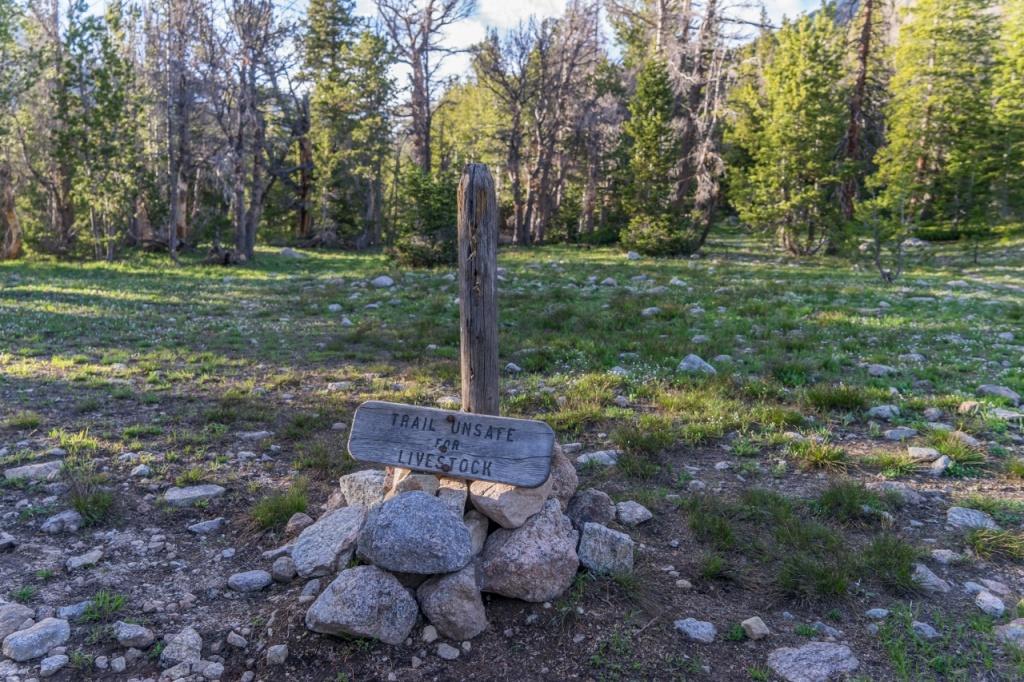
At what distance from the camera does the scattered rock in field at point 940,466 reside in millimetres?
5527

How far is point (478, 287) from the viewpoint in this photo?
178 inches

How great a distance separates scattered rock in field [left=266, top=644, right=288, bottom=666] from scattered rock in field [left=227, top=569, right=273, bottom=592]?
64 cm

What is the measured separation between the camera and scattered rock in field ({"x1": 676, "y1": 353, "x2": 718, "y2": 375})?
8229mm

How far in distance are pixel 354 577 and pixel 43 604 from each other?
176 centimetres

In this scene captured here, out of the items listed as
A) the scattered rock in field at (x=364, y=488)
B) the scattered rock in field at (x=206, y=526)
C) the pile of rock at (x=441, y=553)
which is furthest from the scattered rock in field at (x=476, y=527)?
the scattered rock in field at (x=206, y=526)

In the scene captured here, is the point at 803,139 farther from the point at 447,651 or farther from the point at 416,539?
the point at 447,651

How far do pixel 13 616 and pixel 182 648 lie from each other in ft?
3.21

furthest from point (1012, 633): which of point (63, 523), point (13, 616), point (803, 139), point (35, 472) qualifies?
point (803, 139)

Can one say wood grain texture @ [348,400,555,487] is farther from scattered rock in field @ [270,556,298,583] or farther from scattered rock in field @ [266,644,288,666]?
scattered rock in field @ [266,644,288,666]

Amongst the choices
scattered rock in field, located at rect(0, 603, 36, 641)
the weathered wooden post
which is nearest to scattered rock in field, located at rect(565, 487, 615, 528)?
the weathered wooden post

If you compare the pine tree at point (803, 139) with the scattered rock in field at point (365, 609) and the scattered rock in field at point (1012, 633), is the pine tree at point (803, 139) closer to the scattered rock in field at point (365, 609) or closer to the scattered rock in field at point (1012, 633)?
the scattered rock in field at point (1012, 633)

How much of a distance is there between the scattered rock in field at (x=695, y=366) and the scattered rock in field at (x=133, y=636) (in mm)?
6183

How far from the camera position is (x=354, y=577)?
3.76 metres

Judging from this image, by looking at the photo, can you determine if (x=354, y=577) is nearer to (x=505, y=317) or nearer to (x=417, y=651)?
(x=417, y=651)
